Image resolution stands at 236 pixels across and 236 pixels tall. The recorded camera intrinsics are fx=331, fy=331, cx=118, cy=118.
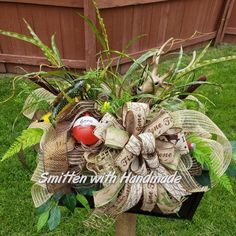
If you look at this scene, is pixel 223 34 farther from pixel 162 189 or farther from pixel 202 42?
pixel 162 189

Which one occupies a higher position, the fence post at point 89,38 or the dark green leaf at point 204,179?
the dark green leaf at point 204,179

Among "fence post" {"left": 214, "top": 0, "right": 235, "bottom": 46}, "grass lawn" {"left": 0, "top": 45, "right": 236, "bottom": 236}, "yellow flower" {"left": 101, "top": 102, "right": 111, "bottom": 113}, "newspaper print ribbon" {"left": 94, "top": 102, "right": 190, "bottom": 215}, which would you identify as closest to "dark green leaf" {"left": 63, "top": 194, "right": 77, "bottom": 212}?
"newspaper print ribbon" {"left": 94, "top": 102, "right": 190, "bottom": 215}

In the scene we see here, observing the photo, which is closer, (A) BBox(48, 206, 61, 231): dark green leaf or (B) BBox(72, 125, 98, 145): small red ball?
(B) BBox(72, 125, 98, 145): small red ball

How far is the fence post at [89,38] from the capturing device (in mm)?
2963

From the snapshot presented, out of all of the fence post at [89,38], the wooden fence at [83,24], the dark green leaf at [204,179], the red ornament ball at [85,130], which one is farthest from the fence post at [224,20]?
the red ornament ball at [85,130]

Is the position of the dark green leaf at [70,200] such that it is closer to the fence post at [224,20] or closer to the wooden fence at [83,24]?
the wooden fence at [83,24]

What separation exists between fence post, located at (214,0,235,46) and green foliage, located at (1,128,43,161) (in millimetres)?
4021

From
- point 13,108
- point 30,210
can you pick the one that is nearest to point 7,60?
point 13,108

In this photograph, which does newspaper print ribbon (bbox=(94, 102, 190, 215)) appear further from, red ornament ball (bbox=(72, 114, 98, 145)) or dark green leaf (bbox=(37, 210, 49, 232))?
dark green leaf (bbox=(37, 210, 49, 232))

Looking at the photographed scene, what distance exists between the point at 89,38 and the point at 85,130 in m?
2.45

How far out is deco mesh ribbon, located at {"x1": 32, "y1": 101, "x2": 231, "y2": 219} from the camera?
0.78 m

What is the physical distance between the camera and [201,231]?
2000 millimetres

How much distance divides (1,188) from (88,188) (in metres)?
1.55

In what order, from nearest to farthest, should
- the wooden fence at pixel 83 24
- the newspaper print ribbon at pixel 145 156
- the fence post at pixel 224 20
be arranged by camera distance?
the newspaper print ribbon at pixel 145 156, the wooden fence at pixel 83 24, the fence post at pixel 224 20
